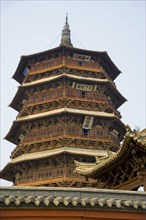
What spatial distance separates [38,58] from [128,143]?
1922 cm

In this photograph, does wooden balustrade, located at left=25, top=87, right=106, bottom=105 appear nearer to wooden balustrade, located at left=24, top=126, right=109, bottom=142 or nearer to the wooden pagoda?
the wooden pagoda

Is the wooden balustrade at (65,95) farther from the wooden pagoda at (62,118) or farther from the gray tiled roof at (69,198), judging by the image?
the gray tiled roof at (69,198)

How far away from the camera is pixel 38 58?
1179 inches

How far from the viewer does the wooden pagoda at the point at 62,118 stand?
2453cm

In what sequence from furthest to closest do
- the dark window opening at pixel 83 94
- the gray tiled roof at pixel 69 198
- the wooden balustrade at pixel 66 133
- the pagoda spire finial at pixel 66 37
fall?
the pagoda spire finial at pixel 66 37 < the dark window opening at pixel 83 94 < the wooden balustrade at pixel 66 133 < the gray tiled roof at pixel 69 198

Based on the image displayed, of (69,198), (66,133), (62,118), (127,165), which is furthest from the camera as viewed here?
(62,118)

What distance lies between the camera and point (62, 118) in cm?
2603

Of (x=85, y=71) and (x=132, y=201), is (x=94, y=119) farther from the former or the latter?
(x=132, y=201)

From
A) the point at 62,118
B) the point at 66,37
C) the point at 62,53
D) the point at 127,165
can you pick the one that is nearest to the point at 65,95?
the point at 62,118

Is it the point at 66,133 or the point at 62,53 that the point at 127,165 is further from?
the point at 62,53

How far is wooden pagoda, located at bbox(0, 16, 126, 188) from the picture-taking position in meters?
24.5

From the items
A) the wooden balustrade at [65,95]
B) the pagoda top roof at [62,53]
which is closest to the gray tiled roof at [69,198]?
the wooden balustrade at [65,95]

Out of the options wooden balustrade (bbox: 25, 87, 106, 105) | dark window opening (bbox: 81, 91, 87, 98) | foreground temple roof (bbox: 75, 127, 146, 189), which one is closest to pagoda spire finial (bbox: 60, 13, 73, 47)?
dark window opening (bbox: 81, 91, 87, 98)

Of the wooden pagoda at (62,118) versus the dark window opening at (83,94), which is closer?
the wooden pagoda at (62,118)
